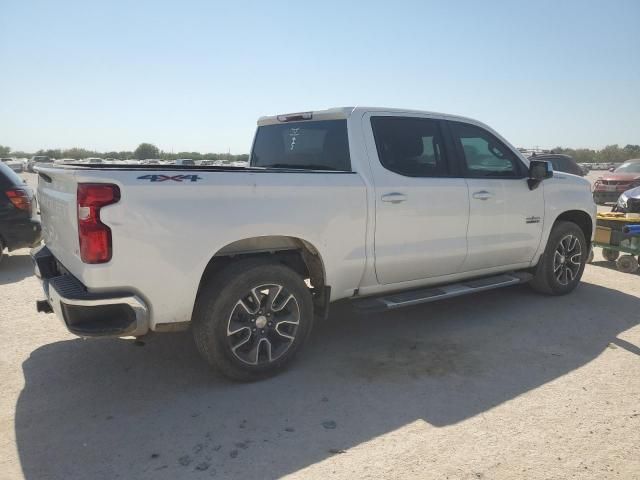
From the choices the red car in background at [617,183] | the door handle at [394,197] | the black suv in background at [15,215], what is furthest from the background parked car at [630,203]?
the black suv in background at [15,215]

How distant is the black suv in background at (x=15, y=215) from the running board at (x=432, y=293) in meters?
5.22

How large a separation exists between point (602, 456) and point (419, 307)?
113 inches

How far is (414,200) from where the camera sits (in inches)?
170

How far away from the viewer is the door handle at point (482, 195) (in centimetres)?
482

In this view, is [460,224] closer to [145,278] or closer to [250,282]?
[250,282]

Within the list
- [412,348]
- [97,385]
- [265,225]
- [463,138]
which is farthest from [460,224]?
[97,385]

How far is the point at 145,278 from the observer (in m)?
3.12

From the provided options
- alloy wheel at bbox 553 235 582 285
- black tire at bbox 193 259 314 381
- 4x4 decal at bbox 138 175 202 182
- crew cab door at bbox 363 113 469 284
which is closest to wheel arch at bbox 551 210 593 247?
alloy wheel at bbox 553 235 582 285

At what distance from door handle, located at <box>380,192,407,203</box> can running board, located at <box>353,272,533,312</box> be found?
841 millimetres

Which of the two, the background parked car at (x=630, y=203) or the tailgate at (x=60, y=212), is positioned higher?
the tailgate at (x=60, y=212)

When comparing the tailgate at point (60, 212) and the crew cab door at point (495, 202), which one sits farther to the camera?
the crew cab door at point (495, 202)

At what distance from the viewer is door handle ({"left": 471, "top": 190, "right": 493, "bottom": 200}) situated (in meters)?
4.82

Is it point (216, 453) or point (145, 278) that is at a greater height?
point (145, 278)

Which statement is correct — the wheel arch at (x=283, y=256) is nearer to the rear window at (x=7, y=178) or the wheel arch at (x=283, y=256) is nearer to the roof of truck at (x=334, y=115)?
the roof of truck at (x=334, y=115)
